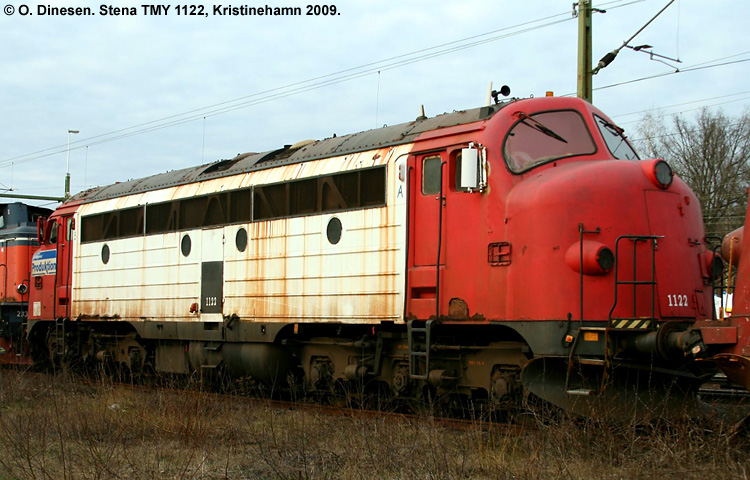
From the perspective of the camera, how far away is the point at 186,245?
1402 centimetres

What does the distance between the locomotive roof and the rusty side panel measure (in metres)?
0.16

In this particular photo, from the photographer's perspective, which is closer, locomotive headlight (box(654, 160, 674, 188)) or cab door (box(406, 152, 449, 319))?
locomotive headlight (box(654, 160, 674, 188))

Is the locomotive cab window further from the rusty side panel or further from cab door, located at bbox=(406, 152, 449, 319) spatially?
the rusty side panel

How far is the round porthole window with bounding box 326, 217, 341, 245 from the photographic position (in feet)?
37.0

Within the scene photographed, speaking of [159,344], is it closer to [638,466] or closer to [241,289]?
[241,289]

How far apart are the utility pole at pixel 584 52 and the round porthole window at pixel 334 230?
28.3ft

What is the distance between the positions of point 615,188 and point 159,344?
932 cm

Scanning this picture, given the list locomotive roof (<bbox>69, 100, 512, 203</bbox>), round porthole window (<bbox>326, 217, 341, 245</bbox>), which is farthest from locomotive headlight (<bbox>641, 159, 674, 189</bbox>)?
round porthole window (<bbox>326, 217, 341, 245</bbox>)

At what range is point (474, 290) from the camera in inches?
376

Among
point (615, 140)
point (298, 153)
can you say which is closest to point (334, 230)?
point (298, 153)

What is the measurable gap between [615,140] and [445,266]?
9.08 ft

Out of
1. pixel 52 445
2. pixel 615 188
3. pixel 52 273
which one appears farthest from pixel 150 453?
pixel 52 273

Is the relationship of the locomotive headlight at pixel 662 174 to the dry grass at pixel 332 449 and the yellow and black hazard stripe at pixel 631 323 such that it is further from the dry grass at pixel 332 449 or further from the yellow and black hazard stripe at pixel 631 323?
the dry grass at pixel 332 449

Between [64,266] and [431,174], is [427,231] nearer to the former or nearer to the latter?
[431,174]
